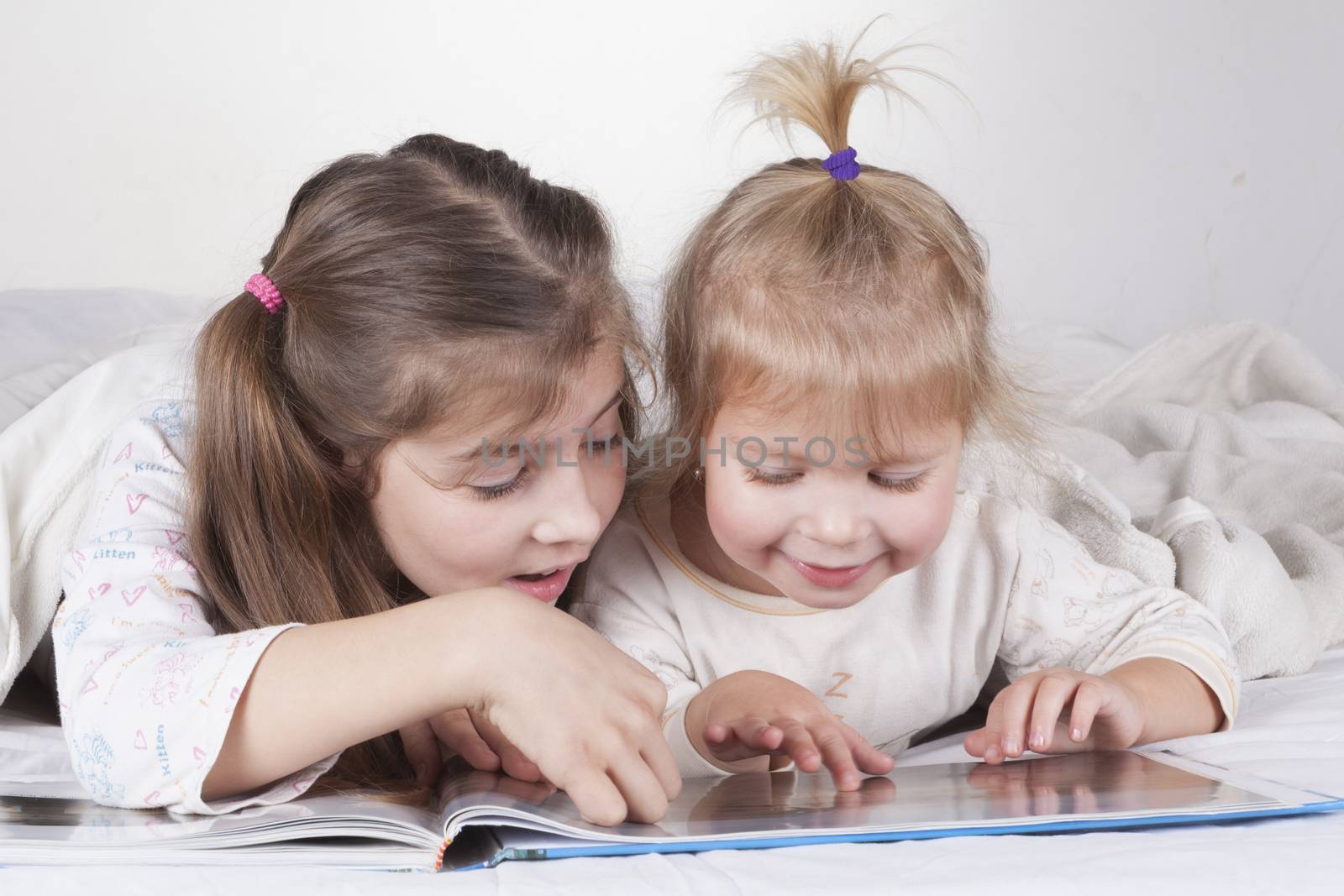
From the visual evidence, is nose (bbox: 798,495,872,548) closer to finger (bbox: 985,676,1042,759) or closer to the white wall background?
finger (bbox: 985,676,1042,759)

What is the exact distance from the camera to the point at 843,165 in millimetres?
1171

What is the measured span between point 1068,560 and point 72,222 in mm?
2110

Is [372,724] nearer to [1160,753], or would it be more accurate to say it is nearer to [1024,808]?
[1024,808]

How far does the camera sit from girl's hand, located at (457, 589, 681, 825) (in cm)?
84

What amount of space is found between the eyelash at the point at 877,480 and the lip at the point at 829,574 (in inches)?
2.5

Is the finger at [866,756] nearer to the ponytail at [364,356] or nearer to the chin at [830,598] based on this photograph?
the chin at [830,598]

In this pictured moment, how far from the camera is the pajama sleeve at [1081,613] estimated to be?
1193 mm

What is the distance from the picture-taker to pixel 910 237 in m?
1.12

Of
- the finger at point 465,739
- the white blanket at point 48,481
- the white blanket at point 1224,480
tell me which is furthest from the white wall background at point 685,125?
the finger at point 465,739

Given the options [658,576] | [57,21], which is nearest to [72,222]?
[57,21]

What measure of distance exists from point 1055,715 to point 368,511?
1.88 ft

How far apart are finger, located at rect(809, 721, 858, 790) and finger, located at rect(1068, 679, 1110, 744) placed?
0.16 m

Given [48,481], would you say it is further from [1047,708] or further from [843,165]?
[1047,708]

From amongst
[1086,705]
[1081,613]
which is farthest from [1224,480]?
[1086,705]
